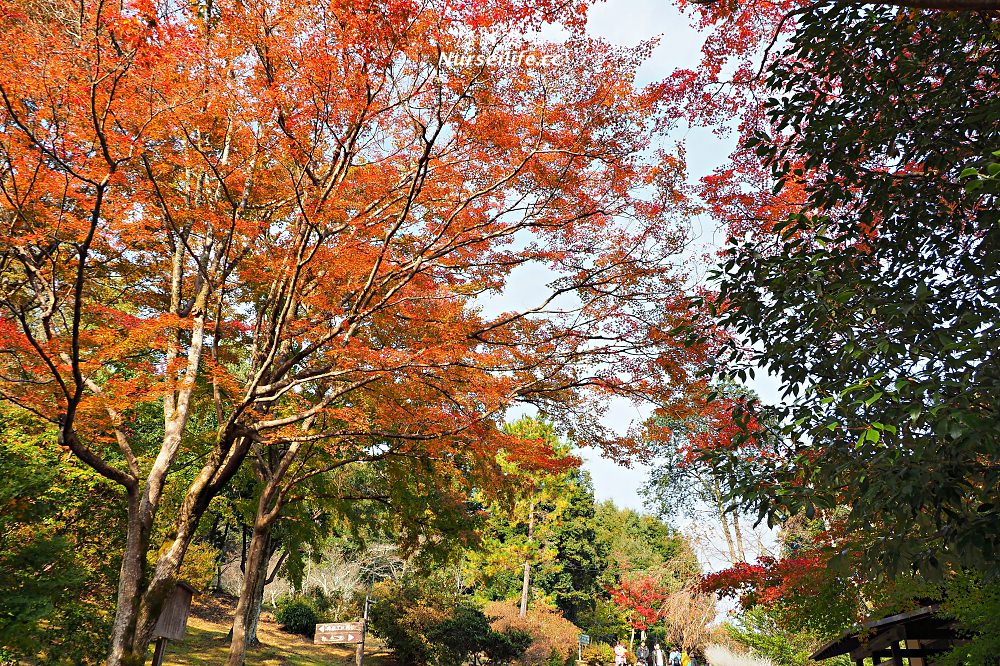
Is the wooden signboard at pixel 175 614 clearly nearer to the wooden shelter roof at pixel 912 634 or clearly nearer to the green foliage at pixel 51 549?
the green foliage at pixel 51 549

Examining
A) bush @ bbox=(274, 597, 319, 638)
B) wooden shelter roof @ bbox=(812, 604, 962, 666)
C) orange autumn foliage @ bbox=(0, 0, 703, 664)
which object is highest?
orange autumn foliage @ bbox=(0, 0, 703, 664)

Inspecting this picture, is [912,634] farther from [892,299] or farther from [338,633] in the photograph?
[338,633]

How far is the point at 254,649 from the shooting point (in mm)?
20844

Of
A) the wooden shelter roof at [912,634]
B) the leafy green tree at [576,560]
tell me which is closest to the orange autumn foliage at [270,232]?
the wooden shelter roof at [912,634]

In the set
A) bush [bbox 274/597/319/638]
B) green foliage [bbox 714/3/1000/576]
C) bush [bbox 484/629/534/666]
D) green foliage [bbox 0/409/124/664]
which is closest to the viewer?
green foliage [bbox 714/3/1000/576]

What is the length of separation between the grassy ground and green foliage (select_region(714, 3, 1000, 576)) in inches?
715

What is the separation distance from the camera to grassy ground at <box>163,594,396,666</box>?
1848cm

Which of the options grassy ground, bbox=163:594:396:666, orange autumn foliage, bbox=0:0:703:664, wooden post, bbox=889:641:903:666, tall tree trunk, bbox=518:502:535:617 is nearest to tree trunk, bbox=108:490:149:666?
orange autumn foliage, bbox=0:0:703:664

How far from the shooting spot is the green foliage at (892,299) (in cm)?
415

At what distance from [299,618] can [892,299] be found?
89.4ft

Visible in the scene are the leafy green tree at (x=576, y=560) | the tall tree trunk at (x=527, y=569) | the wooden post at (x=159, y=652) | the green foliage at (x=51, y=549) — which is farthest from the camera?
the leafy green tree at (x=576, y=560)

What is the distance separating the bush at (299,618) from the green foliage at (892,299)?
83.5ft

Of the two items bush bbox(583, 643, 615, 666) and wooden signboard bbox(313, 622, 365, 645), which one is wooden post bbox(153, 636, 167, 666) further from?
bush bbox(583, 643, 615, 666)

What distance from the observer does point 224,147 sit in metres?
10.5
